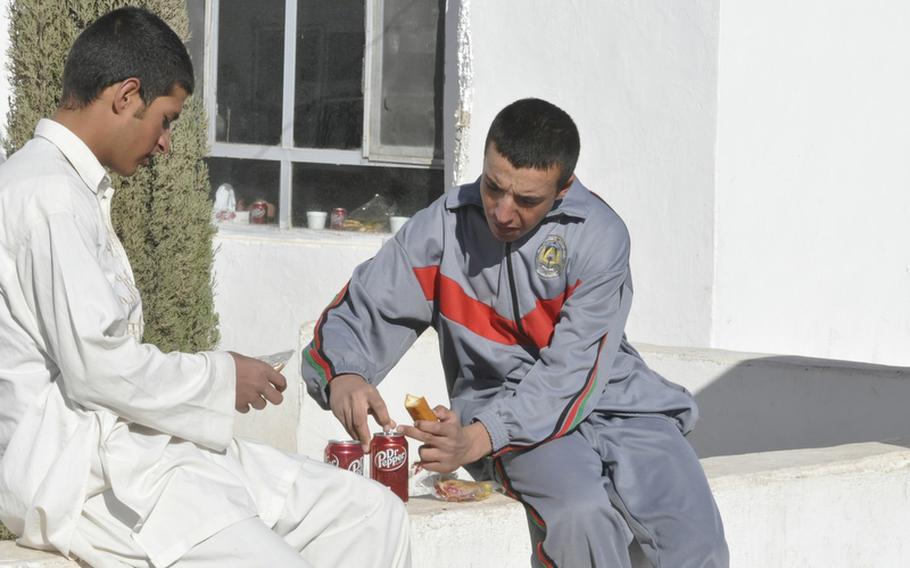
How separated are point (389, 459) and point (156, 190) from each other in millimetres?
3146

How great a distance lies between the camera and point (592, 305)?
3.56 metres

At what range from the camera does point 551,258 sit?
11.8 ft

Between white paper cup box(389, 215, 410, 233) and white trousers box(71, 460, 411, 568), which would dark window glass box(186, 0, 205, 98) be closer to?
white paper cup box(389, 215, 410, 233)

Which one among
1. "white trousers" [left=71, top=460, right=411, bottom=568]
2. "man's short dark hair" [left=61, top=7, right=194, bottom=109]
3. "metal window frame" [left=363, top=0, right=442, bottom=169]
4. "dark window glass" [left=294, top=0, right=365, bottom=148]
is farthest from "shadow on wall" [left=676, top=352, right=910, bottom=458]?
"man's short dark hair" [left=61, top=7, right=194, bottom=109]

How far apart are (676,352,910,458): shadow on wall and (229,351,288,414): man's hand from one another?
10.2ft

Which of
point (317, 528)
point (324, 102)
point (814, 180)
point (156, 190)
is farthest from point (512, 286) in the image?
point (324, 102)

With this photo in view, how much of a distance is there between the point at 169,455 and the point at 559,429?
3.69ft

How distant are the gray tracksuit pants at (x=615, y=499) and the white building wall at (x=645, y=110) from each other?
2.69 metres

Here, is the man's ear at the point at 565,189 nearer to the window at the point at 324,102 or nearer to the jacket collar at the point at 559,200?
the jacket collar at the point at 559,200

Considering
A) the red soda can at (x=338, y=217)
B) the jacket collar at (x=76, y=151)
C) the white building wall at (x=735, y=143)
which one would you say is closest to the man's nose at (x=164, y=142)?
the jacket collar at (x=76, y=151)

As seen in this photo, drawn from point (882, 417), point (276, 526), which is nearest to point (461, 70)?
point (882, 417)

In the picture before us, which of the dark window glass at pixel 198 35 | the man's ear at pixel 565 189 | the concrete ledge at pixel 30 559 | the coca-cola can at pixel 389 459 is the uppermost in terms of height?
the dark window glass at pixel 198 35

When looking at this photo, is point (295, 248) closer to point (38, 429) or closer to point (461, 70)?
point (461, 70)

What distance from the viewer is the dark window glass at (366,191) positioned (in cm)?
721
